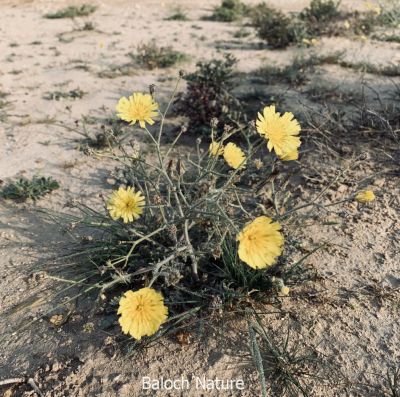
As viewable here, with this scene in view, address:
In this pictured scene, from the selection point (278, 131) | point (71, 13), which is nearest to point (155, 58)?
point (71, 13)

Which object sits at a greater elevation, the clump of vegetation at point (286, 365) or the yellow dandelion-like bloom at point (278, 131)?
the yellow dandelion-like bloom at point (278, 131)

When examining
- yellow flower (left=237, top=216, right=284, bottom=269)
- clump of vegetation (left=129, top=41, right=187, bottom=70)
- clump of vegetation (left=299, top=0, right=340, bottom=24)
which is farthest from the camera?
clump of vegetation (left=299, top=0, right=340, bottom=24)

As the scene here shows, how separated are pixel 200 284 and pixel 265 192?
→ 89 centimetres

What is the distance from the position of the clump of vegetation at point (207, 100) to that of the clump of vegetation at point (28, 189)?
1.34 m

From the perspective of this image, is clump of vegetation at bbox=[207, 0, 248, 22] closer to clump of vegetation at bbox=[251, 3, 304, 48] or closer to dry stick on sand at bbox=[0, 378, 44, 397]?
clump of vegetation at bbox=[251, 3, 304, 48]

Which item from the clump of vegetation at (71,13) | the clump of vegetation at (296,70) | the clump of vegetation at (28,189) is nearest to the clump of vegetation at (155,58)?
the clump of vegetation at (296,70)

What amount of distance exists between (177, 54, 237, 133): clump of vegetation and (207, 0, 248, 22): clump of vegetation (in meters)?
3.80

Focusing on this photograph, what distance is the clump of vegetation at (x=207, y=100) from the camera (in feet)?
12.1

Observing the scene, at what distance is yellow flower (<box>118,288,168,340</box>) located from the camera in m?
1.69

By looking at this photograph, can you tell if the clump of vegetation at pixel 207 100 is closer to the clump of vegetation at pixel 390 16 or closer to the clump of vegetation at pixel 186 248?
the clump of vegetation at pixel 186 248

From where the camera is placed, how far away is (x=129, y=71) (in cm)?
512

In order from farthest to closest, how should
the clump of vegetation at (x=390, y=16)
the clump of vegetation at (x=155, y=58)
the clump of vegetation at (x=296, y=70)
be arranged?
the clump of vegetation at (x=390, y=16) < the clump of vegetation at (x=155, y=58) < the clump of vegetation at (x=296, y=70)

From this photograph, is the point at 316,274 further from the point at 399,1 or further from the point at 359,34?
the point at 399,1

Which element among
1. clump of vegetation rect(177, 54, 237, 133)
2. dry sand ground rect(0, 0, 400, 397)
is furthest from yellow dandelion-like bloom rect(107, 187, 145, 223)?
clump of vegetation rect(177, 54, 237, 133)
